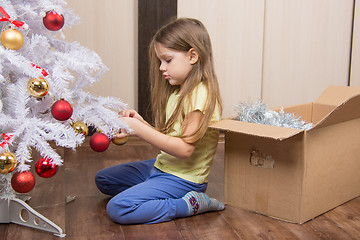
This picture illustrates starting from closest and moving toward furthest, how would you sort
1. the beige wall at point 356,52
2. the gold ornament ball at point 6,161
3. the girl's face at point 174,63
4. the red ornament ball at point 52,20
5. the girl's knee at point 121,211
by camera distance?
the gold ornament ball at point 6,161 → the red ornament ball at point 52,20 → the girl's knee at point 121,211 → the girl's face at point 174,63 → the beige wall at point 356,52

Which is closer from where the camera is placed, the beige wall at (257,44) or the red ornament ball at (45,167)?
the red ornament ball at (45,167)

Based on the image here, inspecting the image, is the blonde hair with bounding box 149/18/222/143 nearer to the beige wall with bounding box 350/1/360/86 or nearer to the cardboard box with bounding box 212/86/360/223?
the cardboard box with bounding box 212/86/360/223

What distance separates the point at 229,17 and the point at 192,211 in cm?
147

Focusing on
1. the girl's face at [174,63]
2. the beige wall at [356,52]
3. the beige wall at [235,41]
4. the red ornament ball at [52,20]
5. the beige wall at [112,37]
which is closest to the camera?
the red ornament ball at [52,20]

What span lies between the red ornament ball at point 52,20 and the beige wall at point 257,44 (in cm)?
116

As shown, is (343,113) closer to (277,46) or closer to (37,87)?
(37,87)

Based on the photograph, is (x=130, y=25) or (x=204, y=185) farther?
(x=130, y=25)

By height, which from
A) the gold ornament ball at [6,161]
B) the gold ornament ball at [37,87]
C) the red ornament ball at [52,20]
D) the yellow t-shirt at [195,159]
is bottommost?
the yellow t-shirt at [195,159]

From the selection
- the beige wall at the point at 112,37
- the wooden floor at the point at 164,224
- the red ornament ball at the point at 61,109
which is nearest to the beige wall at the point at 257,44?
the beige wall at the point at 112,37

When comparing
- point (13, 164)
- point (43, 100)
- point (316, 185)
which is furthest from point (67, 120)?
point (316, 185)

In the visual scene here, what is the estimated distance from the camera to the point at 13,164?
3.97 ft

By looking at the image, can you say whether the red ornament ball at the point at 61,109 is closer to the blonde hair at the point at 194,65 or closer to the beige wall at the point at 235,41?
the blonde hair at the point at 194,65

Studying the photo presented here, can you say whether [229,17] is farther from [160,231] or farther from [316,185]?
[160,231]

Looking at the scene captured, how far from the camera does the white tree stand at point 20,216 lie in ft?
4.46
